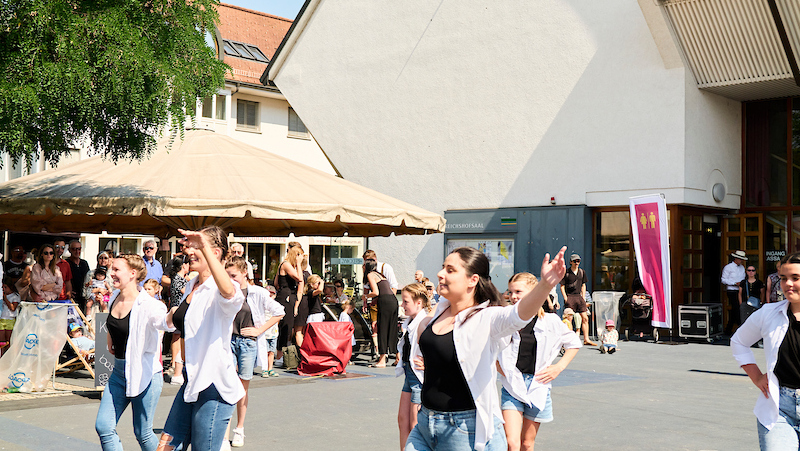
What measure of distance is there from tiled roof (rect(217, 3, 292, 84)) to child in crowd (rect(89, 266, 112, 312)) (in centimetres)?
2613

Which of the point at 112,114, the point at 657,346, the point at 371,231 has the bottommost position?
the point at 657,346

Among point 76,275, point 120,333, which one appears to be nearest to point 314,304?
point 76,275

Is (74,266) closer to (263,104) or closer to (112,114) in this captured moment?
(112,114)

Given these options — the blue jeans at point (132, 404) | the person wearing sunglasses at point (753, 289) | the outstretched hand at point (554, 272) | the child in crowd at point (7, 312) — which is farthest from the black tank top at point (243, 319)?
the person wearing sunglasses at point (753, 289)

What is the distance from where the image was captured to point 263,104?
38281mm

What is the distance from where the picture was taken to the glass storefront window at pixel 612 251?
19344mm

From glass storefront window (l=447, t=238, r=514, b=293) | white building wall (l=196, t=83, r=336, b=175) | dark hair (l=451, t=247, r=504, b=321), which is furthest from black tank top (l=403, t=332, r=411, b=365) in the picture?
white building wall (l=196, t=83, r=336, b=175)

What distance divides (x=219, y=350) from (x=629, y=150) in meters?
15.6

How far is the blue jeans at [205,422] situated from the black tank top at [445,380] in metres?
1.38

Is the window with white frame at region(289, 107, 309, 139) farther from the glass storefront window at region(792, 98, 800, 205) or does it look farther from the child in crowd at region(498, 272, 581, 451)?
the child in crowd at region(498, 272, 581, 451)

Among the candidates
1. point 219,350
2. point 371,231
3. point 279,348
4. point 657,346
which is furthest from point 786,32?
point 219,350

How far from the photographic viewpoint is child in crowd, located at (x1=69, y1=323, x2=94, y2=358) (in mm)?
11008

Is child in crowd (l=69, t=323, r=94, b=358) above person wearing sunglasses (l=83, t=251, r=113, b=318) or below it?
below

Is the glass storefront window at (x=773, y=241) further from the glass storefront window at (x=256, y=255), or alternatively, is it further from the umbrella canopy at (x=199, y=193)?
the glass storefront window at (x=256, y=255)
